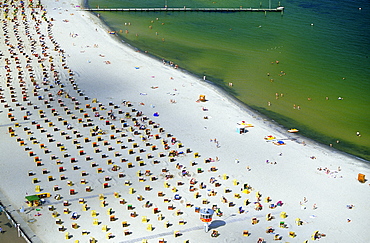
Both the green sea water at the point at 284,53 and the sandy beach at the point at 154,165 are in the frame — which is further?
the green sea water at the point at 284,53

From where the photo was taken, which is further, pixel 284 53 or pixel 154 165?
pixel 284 53

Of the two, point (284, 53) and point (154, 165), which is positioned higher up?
point (284, 53)

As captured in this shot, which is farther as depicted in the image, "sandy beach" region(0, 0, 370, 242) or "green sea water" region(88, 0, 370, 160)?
"green sea water" region(88, 0, 370, 160)

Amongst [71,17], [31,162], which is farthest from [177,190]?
[71,17]
